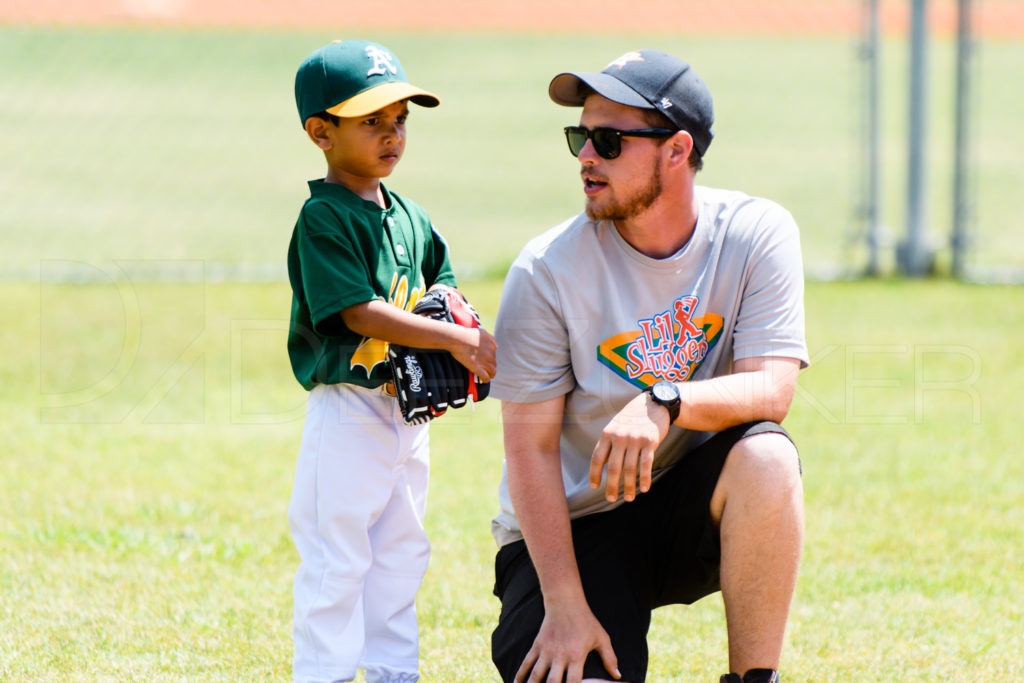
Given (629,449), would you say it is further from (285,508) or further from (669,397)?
(285,508)

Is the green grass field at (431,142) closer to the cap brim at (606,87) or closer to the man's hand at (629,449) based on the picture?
the cap brim at (606,87)

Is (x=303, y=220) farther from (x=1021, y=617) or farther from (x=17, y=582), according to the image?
(x=1021, y=617)

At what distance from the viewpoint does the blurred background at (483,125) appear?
9.83 metres

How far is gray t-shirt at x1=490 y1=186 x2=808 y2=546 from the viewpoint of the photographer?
274cm

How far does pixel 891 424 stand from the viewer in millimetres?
5457

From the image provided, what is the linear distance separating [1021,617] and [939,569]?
388 mm

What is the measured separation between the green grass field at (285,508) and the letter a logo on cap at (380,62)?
1.44 meters

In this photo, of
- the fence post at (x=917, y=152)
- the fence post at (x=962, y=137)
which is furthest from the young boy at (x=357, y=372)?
the fence post at (x=962, y=137)

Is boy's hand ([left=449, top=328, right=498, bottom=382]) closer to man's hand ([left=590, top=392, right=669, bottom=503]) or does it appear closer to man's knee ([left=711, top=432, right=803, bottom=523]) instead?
man's hand ([left=590, top=392, right=669, bottom=503])

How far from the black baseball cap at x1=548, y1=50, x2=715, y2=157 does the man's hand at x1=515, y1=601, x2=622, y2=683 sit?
3.50 feet

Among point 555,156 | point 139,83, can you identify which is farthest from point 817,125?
point 139,83

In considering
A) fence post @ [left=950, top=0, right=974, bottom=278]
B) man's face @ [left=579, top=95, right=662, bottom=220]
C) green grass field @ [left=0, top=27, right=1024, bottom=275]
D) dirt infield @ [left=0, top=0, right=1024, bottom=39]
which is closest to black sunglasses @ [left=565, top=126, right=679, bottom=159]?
man's face @ [left=579, top=95, right=662, bottom=220]

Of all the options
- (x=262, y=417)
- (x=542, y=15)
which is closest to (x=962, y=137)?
(x=262, y=417)

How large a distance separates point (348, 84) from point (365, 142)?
0.46ft
